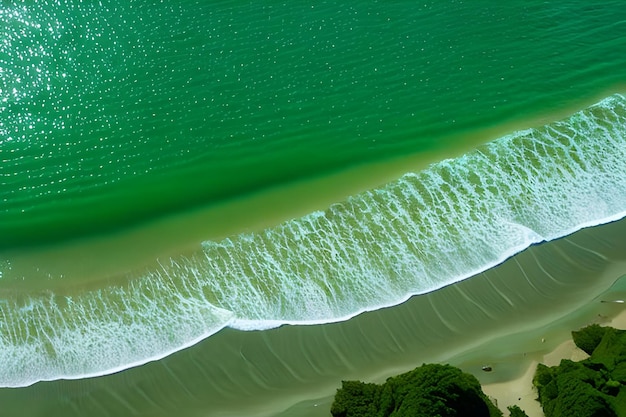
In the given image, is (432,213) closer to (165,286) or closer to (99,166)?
(165,286)

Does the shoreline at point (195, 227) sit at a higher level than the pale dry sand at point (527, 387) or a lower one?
higher

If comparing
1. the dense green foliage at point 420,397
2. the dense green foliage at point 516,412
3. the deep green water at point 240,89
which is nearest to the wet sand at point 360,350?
the dense green foliage at point 420,397

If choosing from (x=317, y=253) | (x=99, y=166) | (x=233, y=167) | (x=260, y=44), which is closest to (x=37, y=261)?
(x=99, y=166)

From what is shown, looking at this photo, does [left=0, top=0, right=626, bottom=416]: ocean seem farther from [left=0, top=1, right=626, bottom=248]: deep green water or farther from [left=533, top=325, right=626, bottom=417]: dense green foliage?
[left=533, top=325, right=626, bottom=417]: dense green foliage

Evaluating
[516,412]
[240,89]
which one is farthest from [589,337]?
[240,89]

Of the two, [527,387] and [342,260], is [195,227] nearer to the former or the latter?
[342,260]

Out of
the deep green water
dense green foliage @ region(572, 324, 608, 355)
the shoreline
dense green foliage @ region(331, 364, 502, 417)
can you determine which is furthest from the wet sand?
the deep green water

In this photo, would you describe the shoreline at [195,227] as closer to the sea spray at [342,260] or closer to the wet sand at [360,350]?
the sea spray at [342,260]
